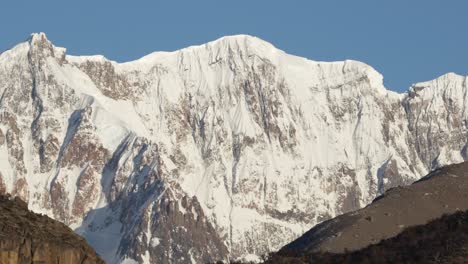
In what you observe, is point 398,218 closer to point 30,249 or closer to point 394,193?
point 394,193

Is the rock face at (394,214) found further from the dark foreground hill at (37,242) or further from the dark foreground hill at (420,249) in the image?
the dark foreground hill at (37,242)

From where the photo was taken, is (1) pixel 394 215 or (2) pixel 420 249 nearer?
(2) pixel 420 249

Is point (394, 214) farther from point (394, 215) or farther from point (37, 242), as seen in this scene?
point (37, 242)

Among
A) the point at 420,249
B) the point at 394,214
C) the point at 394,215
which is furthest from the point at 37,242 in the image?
the point at 394,214

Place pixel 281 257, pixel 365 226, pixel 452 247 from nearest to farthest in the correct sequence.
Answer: pixel 452 247, pixel 281 257, pixel 365 226

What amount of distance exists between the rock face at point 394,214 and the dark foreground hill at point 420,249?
1885 cm

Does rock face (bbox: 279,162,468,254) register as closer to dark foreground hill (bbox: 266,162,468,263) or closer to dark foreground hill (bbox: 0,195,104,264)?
dark foreground hill (bbox: 266,162,468,263)

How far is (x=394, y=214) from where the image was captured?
82938 mm

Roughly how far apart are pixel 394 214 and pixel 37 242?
42.2 meters

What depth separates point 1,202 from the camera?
1745 inches

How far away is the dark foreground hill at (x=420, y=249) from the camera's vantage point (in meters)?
51.6

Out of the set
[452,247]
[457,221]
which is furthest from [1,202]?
[457,221]

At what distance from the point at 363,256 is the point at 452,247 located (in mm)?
4412

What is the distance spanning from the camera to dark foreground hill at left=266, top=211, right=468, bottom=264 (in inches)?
2030
